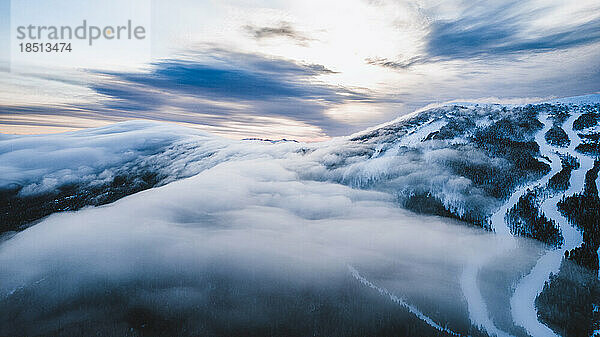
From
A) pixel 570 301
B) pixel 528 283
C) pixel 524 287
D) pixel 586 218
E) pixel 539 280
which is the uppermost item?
pixel 586 218

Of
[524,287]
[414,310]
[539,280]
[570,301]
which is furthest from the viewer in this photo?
[414,310]

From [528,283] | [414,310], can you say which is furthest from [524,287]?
[414,310]

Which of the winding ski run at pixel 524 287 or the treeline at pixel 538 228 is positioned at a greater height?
the treeline at pixel 538 228

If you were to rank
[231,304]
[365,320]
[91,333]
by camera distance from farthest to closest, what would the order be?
[231,304] → [91,333] → [365,320]

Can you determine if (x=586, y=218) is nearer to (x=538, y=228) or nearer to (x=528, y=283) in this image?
(x=538, y=228)

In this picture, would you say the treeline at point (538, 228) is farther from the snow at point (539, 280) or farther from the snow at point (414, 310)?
the snow at point (414, 310)

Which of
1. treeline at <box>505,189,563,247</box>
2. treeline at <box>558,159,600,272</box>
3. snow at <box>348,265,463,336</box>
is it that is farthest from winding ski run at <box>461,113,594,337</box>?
Answer: snow at <box>348,265,463,336</box>

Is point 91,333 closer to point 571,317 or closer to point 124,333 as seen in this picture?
point 124,333

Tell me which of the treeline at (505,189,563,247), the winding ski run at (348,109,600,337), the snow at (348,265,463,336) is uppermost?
the treeline at (505,189,563,247)

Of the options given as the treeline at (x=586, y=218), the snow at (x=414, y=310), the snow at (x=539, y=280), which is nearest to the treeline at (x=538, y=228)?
the snow at (x=539, y=280)

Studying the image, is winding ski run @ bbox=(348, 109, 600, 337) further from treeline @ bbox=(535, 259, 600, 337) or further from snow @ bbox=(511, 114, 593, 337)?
treeline @ bbox=(535, 259, 600, 337)

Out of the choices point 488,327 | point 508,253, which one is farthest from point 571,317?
point 508,253
